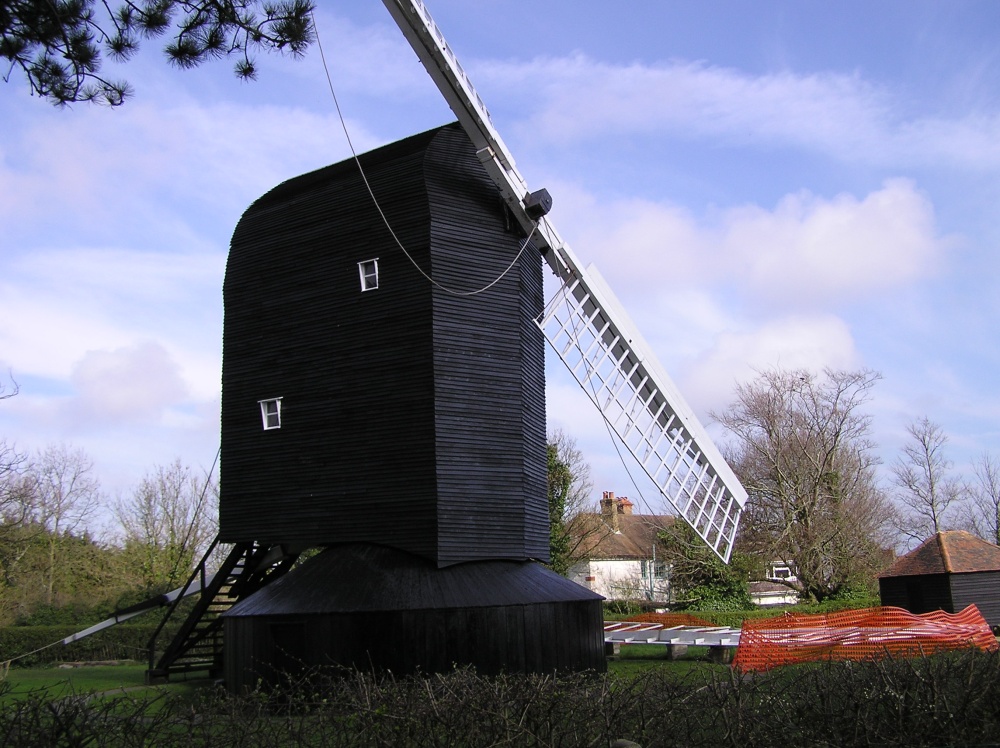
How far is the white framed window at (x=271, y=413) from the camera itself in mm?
14992

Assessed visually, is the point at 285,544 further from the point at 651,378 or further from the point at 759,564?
the point at 759,564

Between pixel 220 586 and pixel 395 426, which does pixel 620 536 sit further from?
pixel 395 426

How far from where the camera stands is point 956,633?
14.3 meters

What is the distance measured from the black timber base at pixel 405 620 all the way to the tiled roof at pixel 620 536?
68.0 feet

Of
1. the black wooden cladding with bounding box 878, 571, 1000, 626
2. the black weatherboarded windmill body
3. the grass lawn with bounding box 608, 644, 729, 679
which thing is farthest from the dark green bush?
the black wooden cladding with bounding box 878, 571, 1000, 626

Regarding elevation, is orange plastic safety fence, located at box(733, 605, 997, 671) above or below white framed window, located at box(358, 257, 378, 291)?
below

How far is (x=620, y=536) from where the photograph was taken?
149 ft

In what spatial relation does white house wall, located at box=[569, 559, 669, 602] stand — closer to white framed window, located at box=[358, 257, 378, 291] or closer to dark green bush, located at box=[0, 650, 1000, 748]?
white framed window, located at box=[358, 257, 378, 291]

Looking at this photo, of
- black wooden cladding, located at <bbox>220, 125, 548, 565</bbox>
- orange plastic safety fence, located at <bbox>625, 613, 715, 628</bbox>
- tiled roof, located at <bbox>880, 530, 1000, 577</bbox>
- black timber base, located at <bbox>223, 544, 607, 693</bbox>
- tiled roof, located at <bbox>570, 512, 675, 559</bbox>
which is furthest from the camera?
tiled roof, located at <bbox>570, 512, 675, 559</bbox>

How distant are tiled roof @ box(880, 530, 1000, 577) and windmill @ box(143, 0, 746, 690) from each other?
443 inches

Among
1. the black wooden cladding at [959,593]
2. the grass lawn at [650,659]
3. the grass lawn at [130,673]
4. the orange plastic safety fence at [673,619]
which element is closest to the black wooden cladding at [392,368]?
the grass lawn at [130,673]

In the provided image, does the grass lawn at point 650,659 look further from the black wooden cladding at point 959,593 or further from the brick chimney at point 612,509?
the brick chimney at point 612,509

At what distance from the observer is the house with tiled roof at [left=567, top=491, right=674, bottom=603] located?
38750 millimetres

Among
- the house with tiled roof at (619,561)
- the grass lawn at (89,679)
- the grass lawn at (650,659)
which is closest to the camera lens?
the grass lawn at (89,679)
